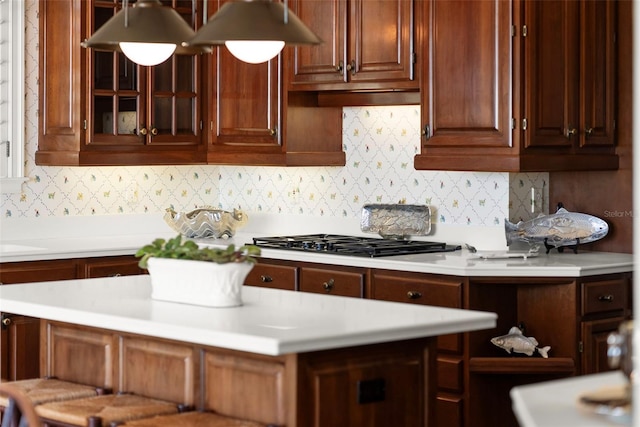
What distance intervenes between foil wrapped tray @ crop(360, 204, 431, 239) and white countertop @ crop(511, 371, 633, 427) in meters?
3.22

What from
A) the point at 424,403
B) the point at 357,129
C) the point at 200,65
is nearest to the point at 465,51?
the point at 357,129

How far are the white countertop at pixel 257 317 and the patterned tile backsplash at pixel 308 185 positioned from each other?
1.83m

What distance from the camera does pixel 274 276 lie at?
5.65 meters

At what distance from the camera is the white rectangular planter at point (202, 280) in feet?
11.8

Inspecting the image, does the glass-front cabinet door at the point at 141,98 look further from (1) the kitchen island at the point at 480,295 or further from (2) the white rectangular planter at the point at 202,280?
(2) the white rectangular planter at the point at 202,280

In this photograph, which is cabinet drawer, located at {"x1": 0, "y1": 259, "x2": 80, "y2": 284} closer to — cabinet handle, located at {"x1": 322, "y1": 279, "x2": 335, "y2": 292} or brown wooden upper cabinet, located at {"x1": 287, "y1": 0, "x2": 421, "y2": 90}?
cabinet handle, located at {"x1": 322, "y1": 279, "x2": 335, "y2": 292}

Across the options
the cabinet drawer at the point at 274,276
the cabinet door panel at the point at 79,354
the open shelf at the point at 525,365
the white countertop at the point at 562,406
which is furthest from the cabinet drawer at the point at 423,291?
the white countertop at the point at 562,406

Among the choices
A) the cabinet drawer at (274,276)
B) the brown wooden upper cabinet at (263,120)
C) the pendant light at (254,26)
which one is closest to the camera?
the pendant light at (254,26)

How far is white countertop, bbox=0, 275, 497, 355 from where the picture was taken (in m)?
3.12

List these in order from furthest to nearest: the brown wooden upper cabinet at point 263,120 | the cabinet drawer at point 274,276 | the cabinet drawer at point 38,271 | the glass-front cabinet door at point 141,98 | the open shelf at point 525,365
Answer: the brown wooden upper cabinet at point 263,120 < the glass-front cabinet door at point 141,98 < the cabinet drawer at point 274,276 < the cabinet drawer at point 38,271 < the open shelf at point 525,365

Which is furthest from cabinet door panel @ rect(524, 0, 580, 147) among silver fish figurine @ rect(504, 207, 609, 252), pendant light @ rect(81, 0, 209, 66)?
pendant light @ rect(81, 0, 209, 66)

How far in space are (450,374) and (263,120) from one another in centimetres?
187

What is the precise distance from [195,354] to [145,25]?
1.11m

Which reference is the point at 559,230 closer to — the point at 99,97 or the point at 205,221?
the point at 205,221
